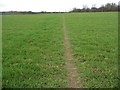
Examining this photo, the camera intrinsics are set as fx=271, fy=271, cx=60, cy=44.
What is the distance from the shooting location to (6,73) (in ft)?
32.6

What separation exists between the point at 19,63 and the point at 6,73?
6.23ft

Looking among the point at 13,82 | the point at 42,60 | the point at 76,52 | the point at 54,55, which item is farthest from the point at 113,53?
the point at 13,82

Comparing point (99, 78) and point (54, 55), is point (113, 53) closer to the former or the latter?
point (54, 55)

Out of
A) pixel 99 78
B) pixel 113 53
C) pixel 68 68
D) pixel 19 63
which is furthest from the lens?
pixel 113 53

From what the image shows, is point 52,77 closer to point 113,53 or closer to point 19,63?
point 19,63

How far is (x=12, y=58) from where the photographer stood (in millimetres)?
13023

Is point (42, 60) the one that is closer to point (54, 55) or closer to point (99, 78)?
point (54, 55)

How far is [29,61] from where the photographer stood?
39.7 ft

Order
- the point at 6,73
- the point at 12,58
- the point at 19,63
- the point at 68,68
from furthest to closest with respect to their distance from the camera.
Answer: the point at 12,58, the point at 19,63, the point at 68,68, the point at 6,73

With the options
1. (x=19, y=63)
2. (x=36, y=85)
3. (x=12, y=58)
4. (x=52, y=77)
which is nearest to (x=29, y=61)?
(x=19, y=63)

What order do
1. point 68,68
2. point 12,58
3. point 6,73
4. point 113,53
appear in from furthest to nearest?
point 113,53
point 12,58
point 68,68
point 6,73

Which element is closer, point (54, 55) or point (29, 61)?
point (29, 61)

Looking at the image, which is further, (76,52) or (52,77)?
(76,52)

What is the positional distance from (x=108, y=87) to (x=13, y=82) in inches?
120
